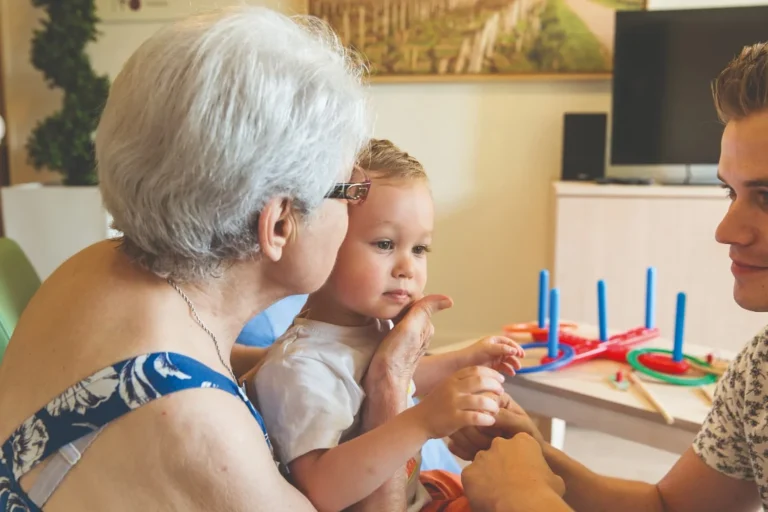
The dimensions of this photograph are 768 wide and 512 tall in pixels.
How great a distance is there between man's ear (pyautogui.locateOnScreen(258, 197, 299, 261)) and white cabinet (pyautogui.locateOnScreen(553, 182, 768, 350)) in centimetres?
223

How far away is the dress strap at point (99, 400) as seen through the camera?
0.75 m

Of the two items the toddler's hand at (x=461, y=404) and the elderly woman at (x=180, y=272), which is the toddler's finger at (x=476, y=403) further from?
the elderly woman at (x=180, y=272)

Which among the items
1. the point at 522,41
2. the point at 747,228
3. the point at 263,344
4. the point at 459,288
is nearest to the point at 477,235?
the point at 459,288

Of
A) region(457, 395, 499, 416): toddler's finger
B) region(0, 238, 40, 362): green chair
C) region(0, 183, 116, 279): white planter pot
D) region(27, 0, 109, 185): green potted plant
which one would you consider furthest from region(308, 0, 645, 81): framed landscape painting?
region(457, 395, 499, 416): toddler's finger

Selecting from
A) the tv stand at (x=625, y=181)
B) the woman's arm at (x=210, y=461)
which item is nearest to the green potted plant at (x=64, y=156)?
the tv stand at (x=625, y=181)

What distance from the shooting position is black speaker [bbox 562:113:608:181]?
10.6ft

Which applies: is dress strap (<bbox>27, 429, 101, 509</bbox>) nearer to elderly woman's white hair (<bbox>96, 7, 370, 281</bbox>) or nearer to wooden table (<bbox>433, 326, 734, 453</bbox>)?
elderly woman's white hair (<bbox>96, 7, 370, 281</bbox>)

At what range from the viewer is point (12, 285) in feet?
4.74

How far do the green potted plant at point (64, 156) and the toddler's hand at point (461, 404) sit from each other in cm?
253

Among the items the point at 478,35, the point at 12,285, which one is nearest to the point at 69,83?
the point at 478,35

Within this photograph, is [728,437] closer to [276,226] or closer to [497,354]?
[497,354]

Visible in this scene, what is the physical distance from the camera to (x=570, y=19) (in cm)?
324

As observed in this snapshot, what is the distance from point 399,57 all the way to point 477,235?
97 cm

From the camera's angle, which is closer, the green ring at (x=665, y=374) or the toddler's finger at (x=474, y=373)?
the toddler's finger at (x=474, y=373)
